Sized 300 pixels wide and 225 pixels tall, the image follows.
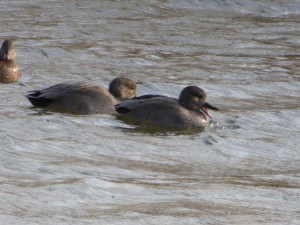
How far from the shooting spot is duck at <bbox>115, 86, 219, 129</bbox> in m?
13.6

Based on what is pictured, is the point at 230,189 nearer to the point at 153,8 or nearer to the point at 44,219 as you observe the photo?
the point at 44,219

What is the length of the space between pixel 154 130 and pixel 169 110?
415 mm

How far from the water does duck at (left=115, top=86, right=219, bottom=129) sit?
0.73 ft

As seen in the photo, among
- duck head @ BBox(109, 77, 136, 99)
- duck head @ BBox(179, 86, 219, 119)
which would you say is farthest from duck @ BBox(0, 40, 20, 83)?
duck head @ BBox(179, 86, 219, 119)

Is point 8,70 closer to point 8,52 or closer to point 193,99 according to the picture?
point 8,52

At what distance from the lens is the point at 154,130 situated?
44.0 feet

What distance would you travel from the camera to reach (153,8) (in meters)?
23.6

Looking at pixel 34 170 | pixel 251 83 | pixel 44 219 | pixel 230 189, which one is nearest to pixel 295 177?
pixel 230 189

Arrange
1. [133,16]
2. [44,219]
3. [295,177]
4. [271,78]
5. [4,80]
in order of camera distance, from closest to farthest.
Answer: [44,219] < [295,177] < [4,80] < [271,78] < [133,16]

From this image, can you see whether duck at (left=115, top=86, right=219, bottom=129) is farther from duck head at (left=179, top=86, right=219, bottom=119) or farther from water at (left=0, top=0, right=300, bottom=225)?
water at (left=0, top=0, right=300, bottom=225)

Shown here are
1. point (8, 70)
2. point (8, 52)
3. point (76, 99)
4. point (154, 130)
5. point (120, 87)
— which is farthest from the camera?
point (8, 52)

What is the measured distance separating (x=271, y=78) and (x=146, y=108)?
4140 millimetres

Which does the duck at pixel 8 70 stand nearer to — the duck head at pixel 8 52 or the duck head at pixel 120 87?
the duck head at pixel 8 52

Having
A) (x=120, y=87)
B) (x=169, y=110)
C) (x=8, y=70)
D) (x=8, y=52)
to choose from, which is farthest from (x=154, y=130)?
(x=8, y=52)
